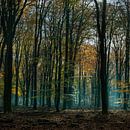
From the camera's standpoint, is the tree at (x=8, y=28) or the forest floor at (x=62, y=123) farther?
the tree at (x=8, y=28)

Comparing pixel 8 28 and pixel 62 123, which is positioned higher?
pixel 8 28

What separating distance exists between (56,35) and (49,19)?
2.57 metres

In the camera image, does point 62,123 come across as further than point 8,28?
No

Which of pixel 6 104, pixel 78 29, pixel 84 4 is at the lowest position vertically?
pixel 6 104

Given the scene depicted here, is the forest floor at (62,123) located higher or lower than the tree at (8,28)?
lower

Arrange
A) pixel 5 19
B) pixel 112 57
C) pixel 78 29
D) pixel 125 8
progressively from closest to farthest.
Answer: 1. pixel 5 19
2. pixel 125 8
3. pixel 78 29
4. pixel 112 57

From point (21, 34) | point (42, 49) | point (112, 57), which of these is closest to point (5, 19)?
point (21, 34)

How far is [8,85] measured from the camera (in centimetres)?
2361

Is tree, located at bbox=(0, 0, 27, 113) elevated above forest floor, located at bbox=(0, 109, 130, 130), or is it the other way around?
tree, located at bbox=(0, 0, 27, 113)

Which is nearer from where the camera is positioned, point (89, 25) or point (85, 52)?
point (89, 25)

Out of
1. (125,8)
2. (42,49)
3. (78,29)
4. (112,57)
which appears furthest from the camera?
(112,57)

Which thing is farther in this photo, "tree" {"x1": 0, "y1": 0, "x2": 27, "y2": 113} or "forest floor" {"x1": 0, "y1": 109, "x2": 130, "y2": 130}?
"tree" {"x1": 0, "y1": 0, "x2": 27, "y2": 113}

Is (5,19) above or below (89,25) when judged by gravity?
below

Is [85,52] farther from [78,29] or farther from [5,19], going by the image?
[5,19]
